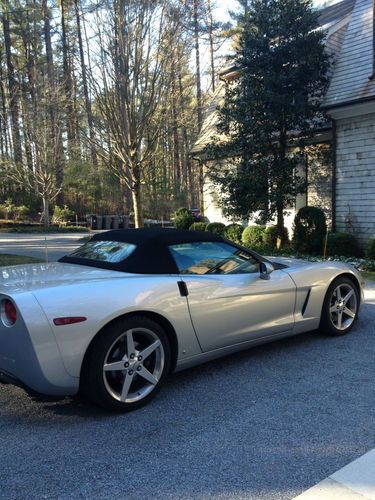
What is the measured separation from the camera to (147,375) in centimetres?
346

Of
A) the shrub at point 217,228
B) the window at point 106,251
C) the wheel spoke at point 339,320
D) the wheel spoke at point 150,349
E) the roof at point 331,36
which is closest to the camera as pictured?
the wheel spoke at point 150,349

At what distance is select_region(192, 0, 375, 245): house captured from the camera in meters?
11.4

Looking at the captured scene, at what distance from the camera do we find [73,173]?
34312 mm

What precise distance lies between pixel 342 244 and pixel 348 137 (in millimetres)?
2825

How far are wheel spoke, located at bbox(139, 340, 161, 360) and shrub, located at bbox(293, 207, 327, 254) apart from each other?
359 inches

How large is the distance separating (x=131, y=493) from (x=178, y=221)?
15608 millimetres

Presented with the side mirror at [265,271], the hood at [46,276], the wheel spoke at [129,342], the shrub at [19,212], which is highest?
the shrub at [19,212]

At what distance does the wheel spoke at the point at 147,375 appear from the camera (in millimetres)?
3434

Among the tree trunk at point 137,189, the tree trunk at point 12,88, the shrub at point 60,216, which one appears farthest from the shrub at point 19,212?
the tree trunk at point 137,189

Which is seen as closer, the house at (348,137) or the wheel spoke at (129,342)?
the wheel spoke at (129,342)

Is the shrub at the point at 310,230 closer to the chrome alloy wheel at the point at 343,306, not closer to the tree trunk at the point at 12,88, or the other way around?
the chrome alloy wheel at the point at 343,306

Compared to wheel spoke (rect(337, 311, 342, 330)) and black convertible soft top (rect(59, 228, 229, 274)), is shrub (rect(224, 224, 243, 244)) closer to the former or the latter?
wheel spoke (rect(337, 311, 342, 330))

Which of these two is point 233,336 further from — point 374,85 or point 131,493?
point 374,85

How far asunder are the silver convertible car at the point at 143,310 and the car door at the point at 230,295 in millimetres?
10
